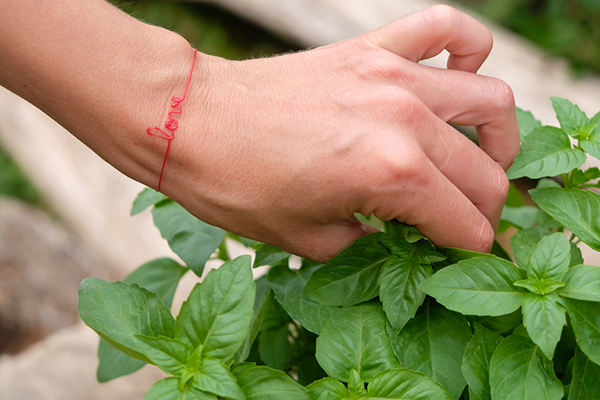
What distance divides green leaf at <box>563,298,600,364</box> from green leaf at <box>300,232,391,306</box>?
0.74ft

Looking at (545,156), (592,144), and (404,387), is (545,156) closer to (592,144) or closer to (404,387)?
(592,144)

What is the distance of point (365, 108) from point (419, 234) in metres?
0.18

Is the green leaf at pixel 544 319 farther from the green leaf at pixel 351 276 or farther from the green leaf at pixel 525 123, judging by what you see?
the green leaf at pixel 525 123

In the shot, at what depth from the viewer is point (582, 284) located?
57cm

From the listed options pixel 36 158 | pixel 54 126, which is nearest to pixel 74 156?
pixel 54 126

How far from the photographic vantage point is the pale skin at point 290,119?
634 millimetres

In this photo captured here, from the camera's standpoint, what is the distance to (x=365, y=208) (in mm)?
657

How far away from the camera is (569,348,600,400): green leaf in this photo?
582mm

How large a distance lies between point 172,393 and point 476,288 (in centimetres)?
36

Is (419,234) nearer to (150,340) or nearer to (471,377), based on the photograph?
(471,377)

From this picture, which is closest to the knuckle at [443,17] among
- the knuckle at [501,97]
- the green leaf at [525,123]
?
the knuckle at [501,97]

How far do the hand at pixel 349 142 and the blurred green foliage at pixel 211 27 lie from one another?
2.47 metres

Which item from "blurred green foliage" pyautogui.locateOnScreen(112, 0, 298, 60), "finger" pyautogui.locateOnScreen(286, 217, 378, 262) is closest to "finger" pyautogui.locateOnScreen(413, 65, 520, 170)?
"finger" pyautogui.locateOnScreen(286, 217, 378, 262)

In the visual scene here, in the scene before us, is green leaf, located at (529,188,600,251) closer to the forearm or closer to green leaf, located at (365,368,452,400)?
green leaf, located at (365,368,452,400)
